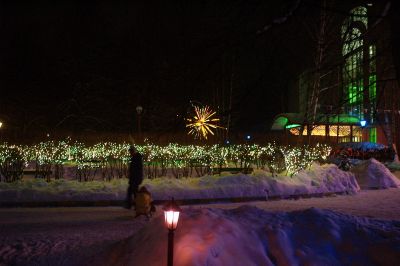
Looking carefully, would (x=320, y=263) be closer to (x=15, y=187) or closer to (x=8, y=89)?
(x=15, y=187)

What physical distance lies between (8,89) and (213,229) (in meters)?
42.2

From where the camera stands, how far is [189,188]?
18.9 metres

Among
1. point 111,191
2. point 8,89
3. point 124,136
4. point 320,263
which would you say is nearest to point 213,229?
point 320,263

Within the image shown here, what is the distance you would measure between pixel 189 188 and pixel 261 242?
34.7 feet

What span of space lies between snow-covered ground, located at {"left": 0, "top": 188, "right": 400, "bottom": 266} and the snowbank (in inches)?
197

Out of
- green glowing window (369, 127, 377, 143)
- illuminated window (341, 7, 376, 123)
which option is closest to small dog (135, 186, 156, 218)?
illuminated window (341, 7, 376, 123)

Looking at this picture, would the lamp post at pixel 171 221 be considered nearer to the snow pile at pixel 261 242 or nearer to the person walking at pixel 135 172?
the snow pile at pixel 261 242

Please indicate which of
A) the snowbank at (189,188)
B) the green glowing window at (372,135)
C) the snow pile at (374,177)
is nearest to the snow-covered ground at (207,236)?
the snowbank at (189,188)

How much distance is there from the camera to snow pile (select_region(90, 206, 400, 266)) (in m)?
7.83

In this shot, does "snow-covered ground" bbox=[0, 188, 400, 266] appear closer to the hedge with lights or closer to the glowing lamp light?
the glowing lamp light

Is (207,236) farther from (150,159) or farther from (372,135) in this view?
(372,135)

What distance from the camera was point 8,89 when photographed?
46688mm

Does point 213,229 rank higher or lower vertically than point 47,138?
lower

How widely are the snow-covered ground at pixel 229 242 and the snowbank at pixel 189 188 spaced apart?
5015mm
